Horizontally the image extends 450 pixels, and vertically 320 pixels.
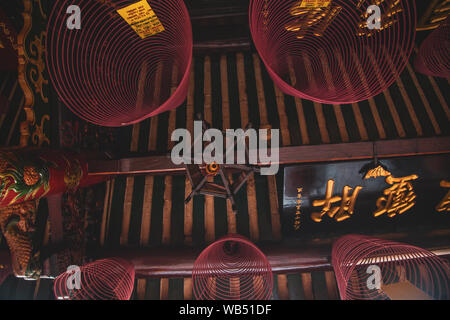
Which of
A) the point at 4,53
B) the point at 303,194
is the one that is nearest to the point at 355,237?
the point at 303,194

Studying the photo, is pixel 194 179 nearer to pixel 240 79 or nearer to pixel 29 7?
pixel 29 7

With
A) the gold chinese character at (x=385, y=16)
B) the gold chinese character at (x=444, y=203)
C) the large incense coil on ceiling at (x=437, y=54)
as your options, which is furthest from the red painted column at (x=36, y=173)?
the large incense coil on ceiling at (x=437, y=54)

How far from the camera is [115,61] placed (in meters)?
3.06

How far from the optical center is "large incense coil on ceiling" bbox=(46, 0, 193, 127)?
6.22 ft

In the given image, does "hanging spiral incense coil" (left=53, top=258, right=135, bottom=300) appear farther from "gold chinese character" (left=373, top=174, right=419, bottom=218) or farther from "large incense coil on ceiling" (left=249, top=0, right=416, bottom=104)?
"gold chinese character" (left=373, top=174, right=419, bottom=218)

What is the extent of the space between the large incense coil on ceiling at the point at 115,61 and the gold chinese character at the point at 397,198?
2723 mm

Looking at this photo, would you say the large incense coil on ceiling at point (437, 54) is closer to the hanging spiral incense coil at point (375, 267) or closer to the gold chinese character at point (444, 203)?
the gold chinese character at point (444, 203)

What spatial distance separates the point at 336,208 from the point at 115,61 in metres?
3.46

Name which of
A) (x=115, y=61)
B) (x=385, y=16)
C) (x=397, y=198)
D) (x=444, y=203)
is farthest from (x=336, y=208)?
(x=115, y=61)

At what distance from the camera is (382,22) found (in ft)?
9.95

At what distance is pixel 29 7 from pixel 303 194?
10.0ft

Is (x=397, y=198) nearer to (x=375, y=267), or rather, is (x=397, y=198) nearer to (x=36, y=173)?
(x=375, y=267)

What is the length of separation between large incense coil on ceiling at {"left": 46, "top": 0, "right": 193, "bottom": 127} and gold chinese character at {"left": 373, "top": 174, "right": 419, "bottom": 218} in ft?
8.93

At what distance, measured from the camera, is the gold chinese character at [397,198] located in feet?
9.05
